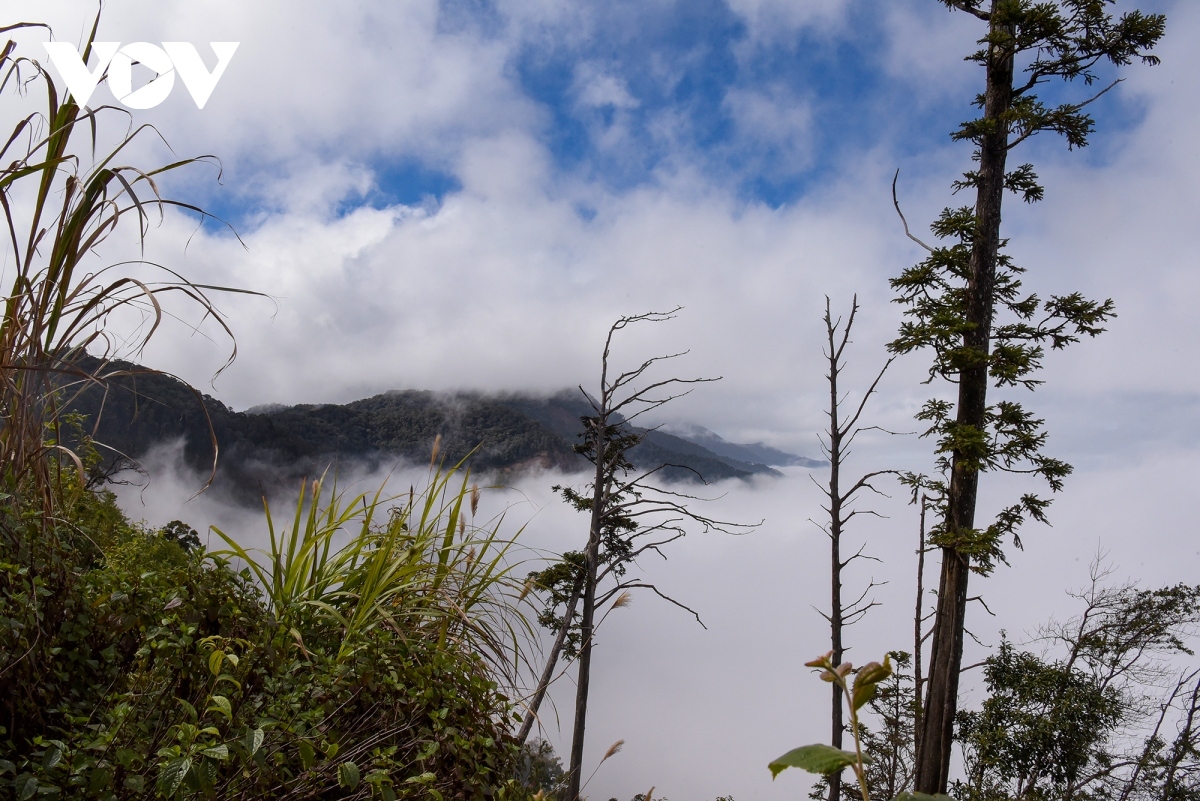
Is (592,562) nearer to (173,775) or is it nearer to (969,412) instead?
(969,412)

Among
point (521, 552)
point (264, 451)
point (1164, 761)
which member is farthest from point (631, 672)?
point (521, 552)

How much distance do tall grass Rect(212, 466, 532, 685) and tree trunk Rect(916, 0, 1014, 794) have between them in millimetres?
6019

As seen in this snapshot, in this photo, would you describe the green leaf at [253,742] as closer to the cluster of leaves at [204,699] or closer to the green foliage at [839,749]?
the cluster of leaves at [204,699]

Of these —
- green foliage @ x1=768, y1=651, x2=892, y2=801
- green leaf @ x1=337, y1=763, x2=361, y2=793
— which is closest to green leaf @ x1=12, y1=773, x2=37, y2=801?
green leaf @ x1=337, y1=763, x2=361, y2=793

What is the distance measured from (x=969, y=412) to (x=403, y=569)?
270 inches

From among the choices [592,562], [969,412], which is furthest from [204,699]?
[592,562]

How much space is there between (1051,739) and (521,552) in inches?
484

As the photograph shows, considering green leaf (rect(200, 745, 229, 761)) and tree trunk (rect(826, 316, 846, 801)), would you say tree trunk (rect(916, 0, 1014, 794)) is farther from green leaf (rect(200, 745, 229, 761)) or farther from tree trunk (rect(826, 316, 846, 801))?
green leaf (rect(200, 745, 229, 761))

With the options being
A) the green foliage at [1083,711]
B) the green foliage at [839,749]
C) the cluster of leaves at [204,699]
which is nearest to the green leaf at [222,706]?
the cluster of leaves at [204,699]

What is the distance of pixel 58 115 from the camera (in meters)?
1.64

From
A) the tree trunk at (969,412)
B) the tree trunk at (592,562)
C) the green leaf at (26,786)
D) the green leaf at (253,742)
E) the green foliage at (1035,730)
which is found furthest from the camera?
the green foliage at (1035,730)

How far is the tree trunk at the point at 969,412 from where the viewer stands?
7.18m

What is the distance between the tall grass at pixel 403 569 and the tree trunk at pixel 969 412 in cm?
602

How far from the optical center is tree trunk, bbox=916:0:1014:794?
23.6ft
